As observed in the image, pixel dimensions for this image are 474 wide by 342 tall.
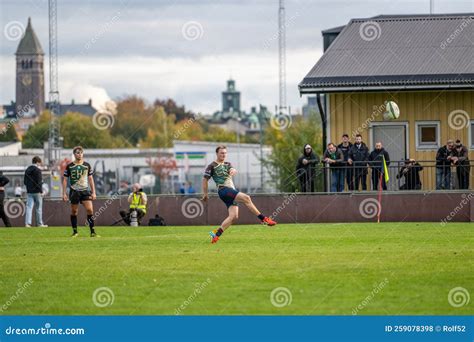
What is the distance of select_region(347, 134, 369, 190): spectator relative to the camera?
3659cm

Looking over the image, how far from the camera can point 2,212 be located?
37.2m

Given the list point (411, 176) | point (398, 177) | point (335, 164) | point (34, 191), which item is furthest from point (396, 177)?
point (34, 191)

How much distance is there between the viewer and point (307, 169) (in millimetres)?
37438

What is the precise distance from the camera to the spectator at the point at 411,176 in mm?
37156

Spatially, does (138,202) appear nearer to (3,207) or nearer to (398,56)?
(3,207)

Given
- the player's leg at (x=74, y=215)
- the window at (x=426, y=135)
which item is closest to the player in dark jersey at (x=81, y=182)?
the player's leg at (x=74, y=215)

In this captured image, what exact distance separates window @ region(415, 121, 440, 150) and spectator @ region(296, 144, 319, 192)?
4.07 metres

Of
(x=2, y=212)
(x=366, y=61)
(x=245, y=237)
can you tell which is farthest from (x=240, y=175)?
(x=245, y=237)

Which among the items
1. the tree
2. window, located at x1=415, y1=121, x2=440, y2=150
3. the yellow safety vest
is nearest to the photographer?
the yellow safety vest

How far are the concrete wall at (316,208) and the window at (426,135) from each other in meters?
4.22

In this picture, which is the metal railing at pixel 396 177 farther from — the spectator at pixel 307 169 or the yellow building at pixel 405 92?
the yellow building at pixel 405 92

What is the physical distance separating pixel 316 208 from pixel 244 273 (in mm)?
17266

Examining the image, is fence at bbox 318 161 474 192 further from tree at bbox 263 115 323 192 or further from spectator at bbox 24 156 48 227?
tree at bbox 263 115 323 192
